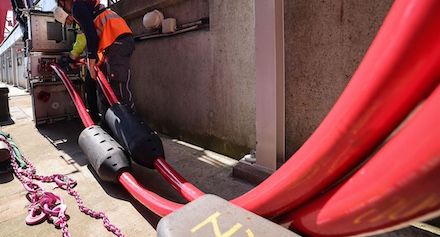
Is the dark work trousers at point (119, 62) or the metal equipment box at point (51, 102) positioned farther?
the metal equipment box at point (51, 102)

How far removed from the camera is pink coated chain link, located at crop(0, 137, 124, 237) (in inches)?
69.0

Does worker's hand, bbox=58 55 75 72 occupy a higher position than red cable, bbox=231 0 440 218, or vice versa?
worker's hand, bbox=58 55 75 72

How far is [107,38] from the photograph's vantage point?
303 cm

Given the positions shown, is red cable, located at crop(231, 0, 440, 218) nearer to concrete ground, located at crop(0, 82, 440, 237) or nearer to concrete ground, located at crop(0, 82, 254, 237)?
concrete ground, located at crop(0, 82, 440, 237)

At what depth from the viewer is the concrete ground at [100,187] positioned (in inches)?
68.5

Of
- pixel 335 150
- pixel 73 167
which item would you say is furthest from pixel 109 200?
pixel 335 150

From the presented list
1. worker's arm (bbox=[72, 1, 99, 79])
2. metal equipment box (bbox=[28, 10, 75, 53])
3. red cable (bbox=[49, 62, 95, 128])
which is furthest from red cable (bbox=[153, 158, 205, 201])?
metal equipment box (bbox=[28, 10, 75, 53])

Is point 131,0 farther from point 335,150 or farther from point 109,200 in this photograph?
point 335,150

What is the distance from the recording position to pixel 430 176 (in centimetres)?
65

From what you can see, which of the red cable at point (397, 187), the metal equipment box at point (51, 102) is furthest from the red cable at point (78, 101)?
the red cable at point (397, 187)

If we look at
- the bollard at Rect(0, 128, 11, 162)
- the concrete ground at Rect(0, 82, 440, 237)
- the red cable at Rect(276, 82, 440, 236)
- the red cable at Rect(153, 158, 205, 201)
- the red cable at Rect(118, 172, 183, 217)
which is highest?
the red cable at Rect(276, 82, 440, 236)

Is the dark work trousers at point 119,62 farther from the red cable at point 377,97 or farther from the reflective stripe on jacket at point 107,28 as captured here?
the red cable at point 377,97

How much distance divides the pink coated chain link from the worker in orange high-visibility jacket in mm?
1074

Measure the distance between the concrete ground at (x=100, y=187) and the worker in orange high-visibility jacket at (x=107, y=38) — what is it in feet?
2.82
